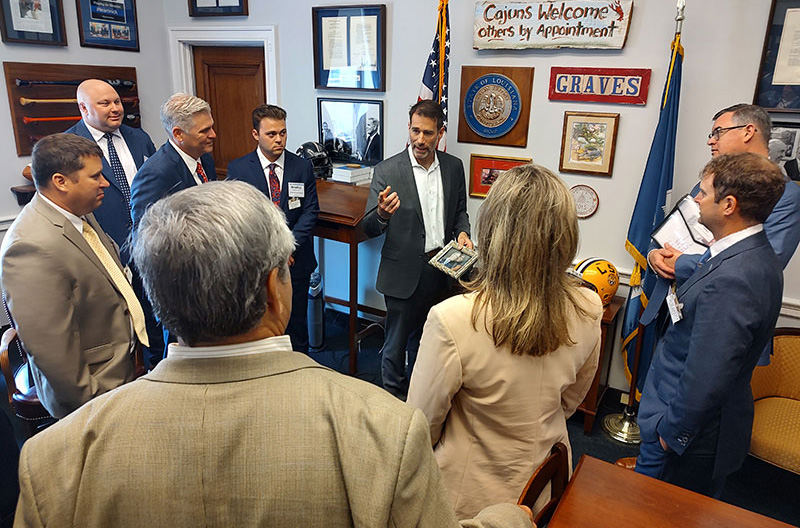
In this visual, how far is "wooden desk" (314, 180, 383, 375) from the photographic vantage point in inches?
125

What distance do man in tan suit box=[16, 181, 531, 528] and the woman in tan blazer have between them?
516 millimetres

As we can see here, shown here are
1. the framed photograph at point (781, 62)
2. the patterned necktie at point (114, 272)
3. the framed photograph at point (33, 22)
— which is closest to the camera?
the patterned necktie at point (114, 272)

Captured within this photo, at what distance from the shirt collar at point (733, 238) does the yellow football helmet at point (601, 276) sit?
1.18 m

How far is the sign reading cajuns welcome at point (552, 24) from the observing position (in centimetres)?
281

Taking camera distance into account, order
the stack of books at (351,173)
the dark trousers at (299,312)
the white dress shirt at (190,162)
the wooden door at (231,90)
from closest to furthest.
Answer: the white dress shirt at (190,162)
the dark trousers at (299,312)
the stack of books at (351,173)
the wooden door at (231,90)

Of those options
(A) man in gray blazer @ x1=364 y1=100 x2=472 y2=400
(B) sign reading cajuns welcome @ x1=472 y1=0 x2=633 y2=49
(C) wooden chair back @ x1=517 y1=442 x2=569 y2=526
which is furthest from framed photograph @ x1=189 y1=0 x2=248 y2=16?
(C) wooden chair back @ x1=517 y1=442 x2=569 y2=526

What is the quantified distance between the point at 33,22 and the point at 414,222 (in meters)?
3.04

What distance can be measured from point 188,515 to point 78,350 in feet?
4.36

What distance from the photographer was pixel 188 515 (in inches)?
28.5

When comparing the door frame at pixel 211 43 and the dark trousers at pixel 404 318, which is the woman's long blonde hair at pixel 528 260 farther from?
the door frame at pixel 211 43

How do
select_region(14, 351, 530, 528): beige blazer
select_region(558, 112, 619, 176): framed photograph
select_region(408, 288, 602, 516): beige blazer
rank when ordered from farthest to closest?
select_region(558, 112, 619, 176): framed photograph → select_region(408, 288, 602, 516): beige blazer → select_region(14, 351, 530, 528): beige blazer

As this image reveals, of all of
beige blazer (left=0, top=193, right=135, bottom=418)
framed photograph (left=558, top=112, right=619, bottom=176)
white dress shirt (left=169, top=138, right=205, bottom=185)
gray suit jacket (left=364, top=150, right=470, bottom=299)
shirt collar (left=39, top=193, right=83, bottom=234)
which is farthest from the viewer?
framed photograph (left=558, top=112, right=619, bottom=176)

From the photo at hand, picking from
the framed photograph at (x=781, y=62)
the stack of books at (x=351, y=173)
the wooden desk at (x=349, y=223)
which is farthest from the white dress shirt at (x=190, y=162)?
the framed photograph at (x=781, y=62)

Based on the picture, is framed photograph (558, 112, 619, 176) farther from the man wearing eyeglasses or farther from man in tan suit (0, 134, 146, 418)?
man in tan suit (0, 134, 146, 418)
